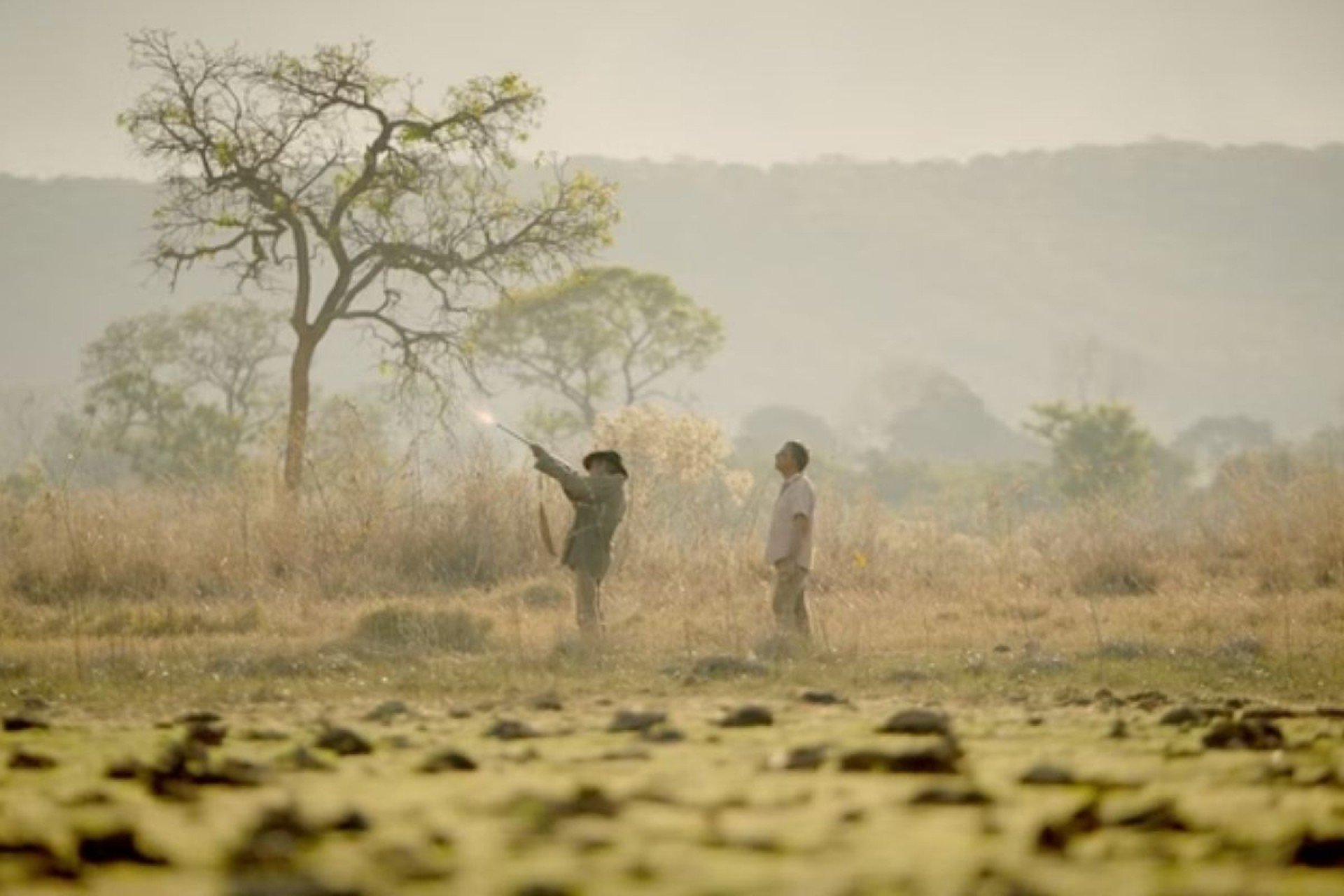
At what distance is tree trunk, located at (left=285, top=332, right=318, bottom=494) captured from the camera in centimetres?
2123

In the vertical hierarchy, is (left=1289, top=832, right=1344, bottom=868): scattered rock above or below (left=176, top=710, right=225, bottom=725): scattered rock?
above

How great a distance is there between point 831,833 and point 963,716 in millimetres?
3578

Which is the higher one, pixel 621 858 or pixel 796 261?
pixel 796 261

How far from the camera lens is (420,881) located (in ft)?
8.54

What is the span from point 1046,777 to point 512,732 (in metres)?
1.89

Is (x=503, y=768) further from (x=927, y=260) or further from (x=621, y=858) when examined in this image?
(x=927, y=260)

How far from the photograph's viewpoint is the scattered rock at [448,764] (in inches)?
161

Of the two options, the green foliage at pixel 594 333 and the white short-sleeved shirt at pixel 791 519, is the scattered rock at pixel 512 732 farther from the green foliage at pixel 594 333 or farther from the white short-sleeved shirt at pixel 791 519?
the green foliage at pixel 594 333

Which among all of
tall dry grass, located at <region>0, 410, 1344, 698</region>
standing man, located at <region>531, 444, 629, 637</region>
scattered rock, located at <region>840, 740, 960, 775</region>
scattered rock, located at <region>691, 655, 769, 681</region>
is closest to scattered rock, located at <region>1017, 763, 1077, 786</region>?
scattered rock, located at <region>840, 740, 960, 775</region>

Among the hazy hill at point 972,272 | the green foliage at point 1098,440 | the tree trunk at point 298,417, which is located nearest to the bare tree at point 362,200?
the tree trunk at point 298,417

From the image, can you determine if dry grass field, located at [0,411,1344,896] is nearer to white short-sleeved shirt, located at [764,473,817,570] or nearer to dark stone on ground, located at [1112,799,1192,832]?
dark stone on ground, located at [1112,799,1192,832]

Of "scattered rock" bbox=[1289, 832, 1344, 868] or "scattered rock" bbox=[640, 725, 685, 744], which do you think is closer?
"scattered rock" bbox=[1289, 832, 1344, 868]

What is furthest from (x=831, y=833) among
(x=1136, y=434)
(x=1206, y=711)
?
(x=1136, y=434)

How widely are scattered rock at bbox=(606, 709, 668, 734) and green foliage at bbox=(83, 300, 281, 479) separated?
3231 centimetres
